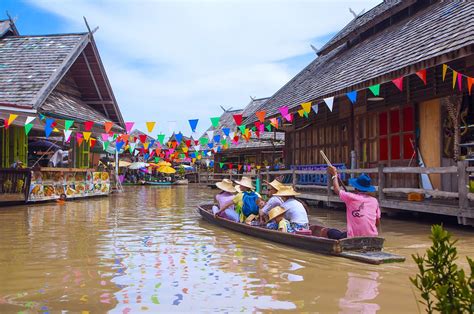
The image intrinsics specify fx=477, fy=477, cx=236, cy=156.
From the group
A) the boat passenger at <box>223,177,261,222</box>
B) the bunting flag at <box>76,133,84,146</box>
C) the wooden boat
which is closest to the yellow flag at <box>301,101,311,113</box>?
the boat passenger at <box>223,177,261,222</box>

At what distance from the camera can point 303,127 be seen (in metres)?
18.9

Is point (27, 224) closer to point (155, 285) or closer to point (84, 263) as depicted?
point (84, 263)

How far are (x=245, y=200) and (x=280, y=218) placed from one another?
1.68 meters

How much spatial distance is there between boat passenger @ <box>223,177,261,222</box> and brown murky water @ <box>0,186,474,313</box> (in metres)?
0.55

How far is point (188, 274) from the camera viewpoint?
21.1ft

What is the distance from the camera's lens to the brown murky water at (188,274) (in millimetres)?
5031

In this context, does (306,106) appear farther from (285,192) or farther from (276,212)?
(276,212)

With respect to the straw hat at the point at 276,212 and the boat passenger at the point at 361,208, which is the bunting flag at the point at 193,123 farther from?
the boat passenger at the point at 361,208

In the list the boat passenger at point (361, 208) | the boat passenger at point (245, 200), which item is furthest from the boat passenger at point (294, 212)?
the boat passenger at point (245, 200)

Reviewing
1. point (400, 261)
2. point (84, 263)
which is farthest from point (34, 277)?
point (400, 261)

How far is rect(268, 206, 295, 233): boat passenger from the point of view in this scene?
877 centimetres

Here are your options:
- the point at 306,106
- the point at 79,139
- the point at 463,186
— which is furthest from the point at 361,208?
the point at 79,139

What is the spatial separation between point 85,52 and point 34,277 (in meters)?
15.3

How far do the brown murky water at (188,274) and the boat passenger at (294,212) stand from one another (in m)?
0.59
